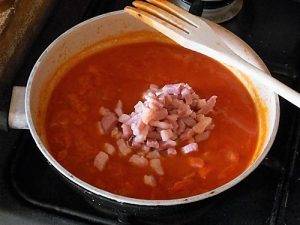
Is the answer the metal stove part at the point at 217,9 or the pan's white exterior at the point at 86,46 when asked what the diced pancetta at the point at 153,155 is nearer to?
the pan's white exterior at the point at 86,46

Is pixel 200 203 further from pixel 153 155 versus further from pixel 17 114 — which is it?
pixel 17 114

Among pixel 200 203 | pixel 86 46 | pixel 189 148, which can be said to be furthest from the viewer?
pixel 86 46

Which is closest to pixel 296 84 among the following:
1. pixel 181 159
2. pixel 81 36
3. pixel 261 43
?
pixel 261 43

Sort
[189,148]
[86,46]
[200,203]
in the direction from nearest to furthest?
[200,203] < [189,148] < [86,46]

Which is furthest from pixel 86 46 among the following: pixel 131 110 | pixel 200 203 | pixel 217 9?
pixel 200 203

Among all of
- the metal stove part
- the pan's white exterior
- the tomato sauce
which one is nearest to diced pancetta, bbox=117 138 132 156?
the tomato sauce

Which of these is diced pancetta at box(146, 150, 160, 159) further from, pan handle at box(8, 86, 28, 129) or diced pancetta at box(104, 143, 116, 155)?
pan handle at box(8, 86, 28, 129)
